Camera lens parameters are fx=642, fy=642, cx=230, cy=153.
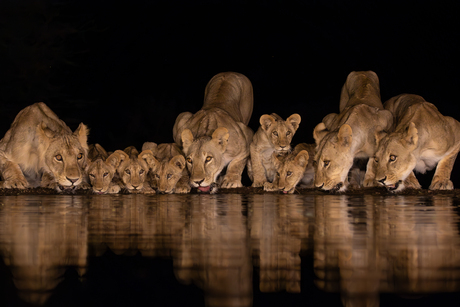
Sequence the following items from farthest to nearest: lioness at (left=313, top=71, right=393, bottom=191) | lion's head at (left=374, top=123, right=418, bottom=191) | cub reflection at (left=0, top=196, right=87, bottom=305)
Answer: lioness at (left=313, top=71, right=393, bottom=191) → lion's head at (left=374, top=123, right=418, bottom=191) → cub reflection at (left=0, top=196, right=87, bottom=305)

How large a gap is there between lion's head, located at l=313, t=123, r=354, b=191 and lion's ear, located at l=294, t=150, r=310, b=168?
0.61 ft

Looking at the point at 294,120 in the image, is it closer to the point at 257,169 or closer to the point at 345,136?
the point at 257,169

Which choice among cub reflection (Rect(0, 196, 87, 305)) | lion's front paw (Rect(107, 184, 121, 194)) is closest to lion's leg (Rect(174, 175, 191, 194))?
lion's front paw (Rect(107, 184, 121, 194))

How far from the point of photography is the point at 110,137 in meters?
10.1

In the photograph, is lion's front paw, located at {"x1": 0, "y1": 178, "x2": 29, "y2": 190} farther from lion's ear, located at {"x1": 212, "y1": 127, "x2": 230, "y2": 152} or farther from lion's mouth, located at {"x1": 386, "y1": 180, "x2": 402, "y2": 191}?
lion's mouth, located at {"x1": 386, "y1": 180, "x2": 402, "y2": 191}

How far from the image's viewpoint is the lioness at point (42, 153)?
674cm

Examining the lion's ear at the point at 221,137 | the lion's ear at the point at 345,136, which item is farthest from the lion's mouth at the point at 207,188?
the lion's ear at the point at 345,136

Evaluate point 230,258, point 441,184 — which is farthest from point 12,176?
point 230,258

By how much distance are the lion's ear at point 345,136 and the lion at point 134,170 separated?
2.05m

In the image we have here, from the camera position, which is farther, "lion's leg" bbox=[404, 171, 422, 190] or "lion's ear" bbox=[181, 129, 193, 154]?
"lion's leg" bbox=[404, 171, 422, 190]

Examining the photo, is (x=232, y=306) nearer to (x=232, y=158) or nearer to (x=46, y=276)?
(x=46, y=276)

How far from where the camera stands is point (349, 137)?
21.5 feet

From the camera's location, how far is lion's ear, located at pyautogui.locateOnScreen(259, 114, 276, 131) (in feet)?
23.5

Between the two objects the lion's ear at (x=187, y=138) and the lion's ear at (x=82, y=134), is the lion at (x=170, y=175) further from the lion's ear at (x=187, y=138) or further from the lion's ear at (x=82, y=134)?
the lion's ear at (x=82, y=134)
